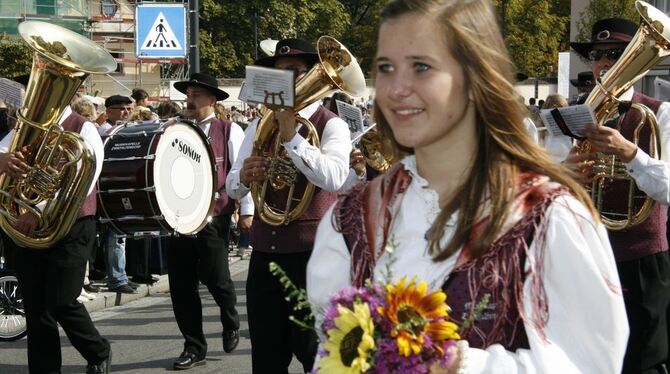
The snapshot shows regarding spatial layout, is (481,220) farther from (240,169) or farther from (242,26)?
(242,26)

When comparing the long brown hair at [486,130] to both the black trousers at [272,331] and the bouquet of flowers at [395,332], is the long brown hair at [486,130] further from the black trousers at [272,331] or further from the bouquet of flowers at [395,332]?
the black trousers at [272,331]

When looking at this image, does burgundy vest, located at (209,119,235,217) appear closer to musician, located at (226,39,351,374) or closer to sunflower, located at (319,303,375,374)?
musician, located at (226,39,351,374)

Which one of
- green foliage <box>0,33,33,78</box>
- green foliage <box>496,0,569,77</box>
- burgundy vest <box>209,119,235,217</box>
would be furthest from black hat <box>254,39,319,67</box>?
green foliage <box>496,0,569,77</box>

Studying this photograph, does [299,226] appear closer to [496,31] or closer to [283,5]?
[496,31]

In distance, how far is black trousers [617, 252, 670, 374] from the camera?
→ 4.89 metres

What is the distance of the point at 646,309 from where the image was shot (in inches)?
196

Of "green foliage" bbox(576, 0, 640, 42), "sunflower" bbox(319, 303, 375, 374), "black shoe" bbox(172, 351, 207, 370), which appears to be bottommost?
"black shoe" bbox(172, 351, 207, 370)

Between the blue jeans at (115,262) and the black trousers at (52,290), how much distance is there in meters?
4.78

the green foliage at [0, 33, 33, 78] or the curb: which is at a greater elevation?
the green foliage at [0, 33, 33, 78]

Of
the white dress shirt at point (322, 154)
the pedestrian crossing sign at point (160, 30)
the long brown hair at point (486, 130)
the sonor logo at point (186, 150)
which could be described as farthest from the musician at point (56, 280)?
the pedestrian crossing sign at point (160, 30)

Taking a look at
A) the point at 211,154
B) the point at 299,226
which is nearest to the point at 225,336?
the point at 211,154

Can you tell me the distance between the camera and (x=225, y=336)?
26.0 ft

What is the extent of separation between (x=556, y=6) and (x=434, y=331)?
71.0 meters

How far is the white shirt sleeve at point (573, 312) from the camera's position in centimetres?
225
